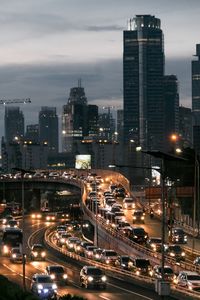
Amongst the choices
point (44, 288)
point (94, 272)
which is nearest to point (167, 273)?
point (94, 272)

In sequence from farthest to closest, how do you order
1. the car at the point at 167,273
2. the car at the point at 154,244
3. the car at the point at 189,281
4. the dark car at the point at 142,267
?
the car at the point at 154,244 < the dark car at the point at 142,267 < the car at the point at 167,273 < the car at the point at 189,281

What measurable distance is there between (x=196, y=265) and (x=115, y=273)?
6.29 metres

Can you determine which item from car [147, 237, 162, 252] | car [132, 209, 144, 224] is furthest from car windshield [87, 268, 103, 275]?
car [132, 209, 144, 224]

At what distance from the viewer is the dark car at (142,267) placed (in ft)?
244

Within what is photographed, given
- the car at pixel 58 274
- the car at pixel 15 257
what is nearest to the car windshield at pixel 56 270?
the car at pixel 58 274

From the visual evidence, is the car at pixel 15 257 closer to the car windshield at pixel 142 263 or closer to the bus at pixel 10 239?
the bus at pixel 10 239

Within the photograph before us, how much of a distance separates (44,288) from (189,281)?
8.44 metres

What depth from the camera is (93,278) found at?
220ft

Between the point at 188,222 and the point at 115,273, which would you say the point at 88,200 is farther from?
the point at 115,273

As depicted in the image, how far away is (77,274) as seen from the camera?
259 ft

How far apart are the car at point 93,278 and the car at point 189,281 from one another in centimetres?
594

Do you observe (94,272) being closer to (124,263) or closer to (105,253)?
(124,263)

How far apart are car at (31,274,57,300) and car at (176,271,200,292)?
758 cm

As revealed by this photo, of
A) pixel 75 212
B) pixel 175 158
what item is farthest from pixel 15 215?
pixel 175 158
